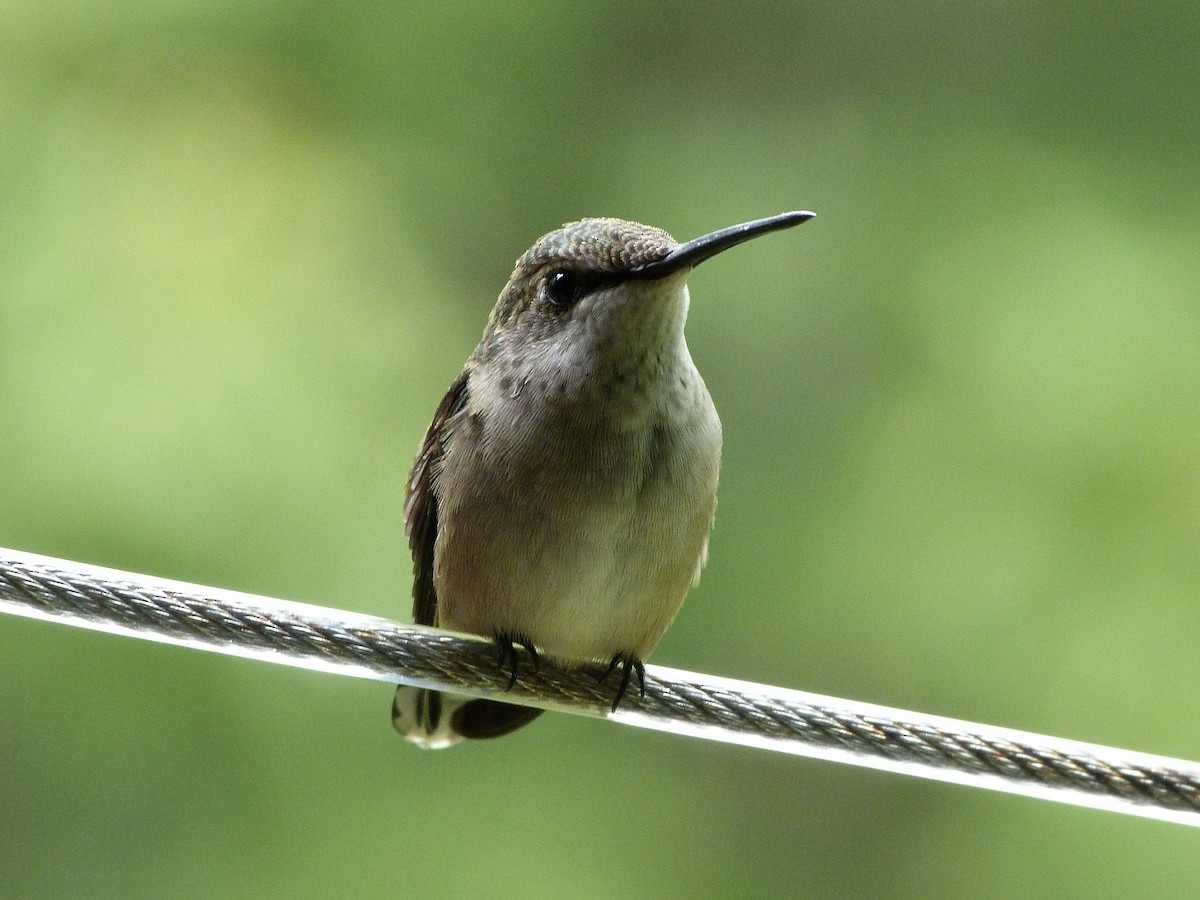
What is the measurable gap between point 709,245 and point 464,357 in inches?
64.0

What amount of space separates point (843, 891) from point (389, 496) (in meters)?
1.42

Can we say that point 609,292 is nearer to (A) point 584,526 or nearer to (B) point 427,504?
(A) point 584,526

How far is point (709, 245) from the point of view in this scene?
152 centimetres

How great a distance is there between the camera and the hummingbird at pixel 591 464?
1.62m

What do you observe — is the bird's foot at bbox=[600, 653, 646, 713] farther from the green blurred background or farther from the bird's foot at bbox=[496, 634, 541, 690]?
the green blurred background

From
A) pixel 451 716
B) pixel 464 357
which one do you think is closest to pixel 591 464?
pixel 451 716

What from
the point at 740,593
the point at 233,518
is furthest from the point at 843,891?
the point at 233,518

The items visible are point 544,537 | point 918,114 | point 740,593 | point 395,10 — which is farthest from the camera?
point 918,114

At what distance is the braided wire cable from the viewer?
1190mm

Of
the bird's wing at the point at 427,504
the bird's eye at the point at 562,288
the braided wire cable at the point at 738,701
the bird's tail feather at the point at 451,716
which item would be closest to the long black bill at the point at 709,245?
the bird's eye at the point at 562,288

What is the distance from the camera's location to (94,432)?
2.78m

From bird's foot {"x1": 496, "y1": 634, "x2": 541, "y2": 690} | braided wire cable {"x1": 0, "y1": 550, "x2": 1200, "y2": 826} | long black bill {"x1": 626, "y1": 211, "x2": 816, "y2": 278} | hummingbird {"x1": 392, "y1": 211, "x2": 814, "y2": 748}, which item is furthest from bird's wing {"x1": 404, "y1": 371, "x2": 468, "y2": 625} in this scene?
braided wire cable {"x1": 0, "y1": 550, "x2": 1200, "y2": 826}

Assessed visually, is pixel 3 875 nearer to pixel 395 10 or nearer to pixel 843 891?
pixel 843 891

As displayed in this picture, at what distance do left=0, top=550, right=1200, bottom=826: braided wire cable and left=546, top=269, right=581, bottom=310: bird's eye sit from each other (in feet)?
1.85
